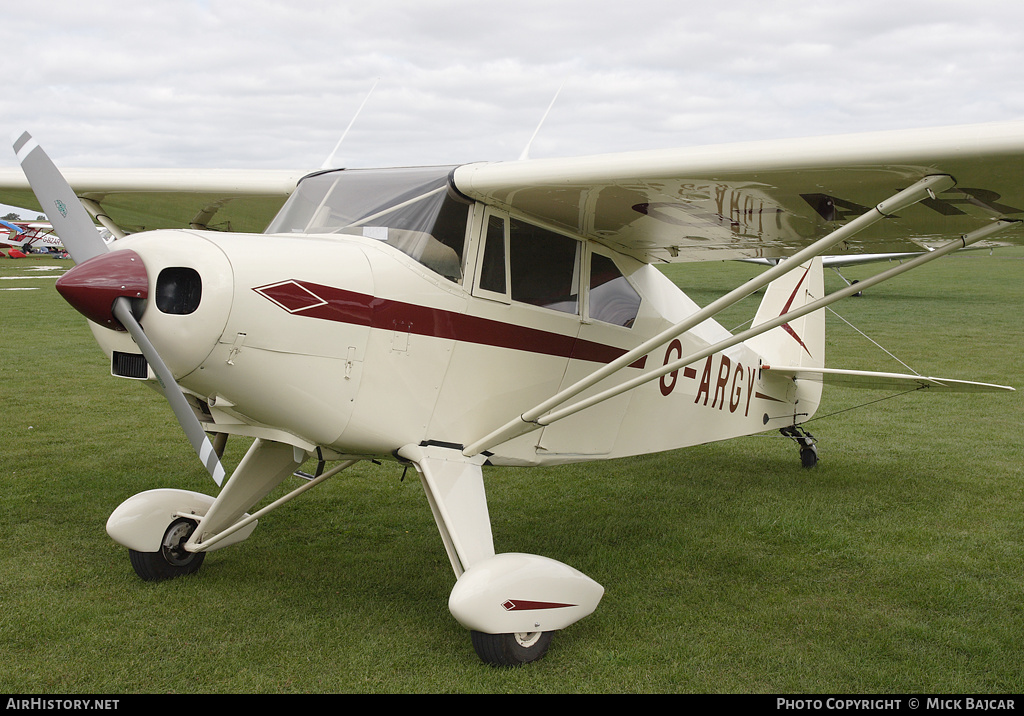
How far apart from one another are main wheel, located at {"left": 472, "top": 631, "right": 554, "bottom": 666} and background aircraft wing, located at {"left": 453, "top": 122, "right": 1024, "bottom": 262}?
2203 mm

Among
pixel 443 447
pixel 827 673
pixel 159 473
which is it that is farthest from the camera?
A: pixel 159 473

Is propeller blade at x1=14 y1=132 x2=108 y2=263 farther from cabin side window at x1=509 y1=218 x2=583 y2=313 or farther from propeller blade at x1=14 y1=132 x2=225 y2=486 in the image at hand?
cabin side window at x1=509 y1=218 x2=583 y2=313

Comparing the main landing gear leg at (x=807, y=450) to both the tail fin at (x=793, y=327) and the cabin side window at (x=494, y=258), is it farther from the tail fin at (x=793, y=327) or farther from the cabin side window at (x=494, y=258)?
the cabin side window at (x=494, y=258)

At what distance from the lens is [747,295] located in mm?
4312

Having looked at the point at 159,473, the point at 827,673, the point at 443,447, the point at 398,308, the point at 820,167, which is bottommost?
the point at 159,473

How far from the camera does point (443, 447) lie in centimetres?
442

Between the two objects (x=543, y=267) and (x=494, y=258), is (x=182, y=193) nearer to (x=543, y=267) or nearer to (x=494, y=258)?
(x=494, y=258)

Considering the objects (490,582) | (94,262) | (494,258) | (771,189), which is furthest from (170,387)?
(771,189)

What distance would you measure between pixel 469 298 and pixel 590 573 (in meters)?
2.07

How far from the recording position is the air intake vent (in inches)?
138

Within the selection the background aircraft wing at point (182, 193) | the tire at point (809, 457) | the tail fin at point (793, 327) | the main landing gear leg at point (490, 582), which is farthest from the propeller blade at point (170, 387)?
the tire at point (809, 457)
